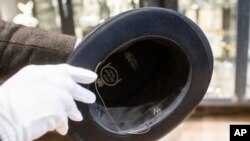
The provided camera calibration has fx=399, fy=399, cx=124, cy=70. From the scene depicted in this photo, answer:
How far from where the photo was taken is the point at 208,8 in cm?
187

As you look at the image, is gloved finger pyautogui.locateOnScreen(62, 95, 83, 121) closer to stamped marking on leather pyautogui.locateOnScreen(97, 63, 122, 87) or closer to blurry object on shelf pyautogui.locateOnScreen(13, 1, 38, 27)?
stamped marking on leather pyautogui.locateOnScreen(97, 63, 122, 87)

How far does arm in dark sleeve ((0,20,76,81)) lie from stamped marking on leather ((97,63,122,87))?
83 mm

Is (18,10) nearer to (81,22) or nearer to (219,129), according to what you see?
(81,22)

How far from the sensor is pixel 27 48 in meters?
0.81

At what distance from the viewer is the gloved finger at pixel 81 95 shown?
0.65 meters

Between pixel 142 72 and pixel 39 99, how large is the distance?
0.32 m

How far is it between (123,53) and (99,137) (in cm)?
19

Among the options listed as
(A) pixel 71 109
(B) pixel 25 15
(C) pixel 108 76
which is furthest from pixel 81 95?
(B) pixel 25 15

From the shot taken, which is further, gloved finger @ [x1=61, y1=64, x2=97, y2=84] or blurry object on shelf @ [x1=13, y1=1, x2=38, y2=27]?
blurry object on shelf @ [x1=13, y1=1, x2=38, y2=27]

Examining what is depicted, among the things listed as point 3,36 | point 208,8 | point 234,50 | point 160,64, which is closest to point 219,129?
point 234,50

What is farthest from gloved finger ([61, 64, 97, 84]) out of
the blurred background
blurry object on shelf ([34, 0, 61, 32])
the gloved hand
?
blurry object on shelf ([34, 0, 61, 32])

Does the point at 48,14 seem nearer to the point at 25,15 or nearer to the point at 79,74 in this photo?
the point at 25,15

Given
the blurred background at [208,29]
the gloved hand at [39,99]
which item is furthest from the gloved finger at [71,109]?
the blurred background at [208,29]

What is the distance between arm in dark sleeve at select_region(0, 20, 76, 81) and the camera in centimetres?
81
